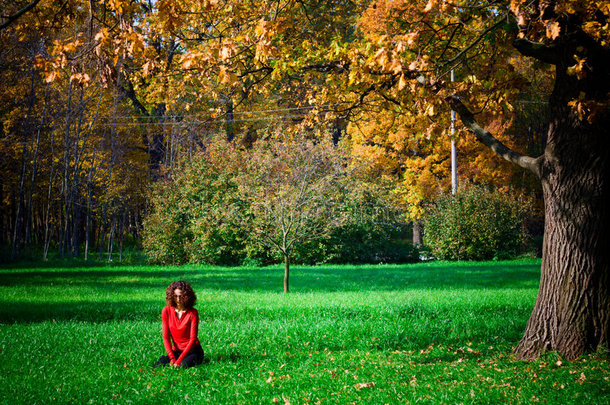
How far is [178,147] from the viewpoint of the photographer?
2820 cm

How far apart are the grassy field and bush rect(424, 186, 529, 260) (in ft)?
28.5

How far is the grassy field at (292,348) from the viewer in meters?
5.27

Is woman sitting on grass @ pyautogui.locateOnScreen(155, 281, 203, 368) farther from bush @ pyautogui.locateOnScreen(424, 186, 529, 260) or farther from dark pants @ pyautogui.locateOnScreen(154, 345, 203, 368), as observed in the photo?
bush @ pyautogui.locateOnScreen(424, 186, 529, 260)

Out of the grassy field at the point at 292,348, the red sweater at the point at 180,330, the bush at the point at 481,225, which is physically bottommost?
the grassy field at the point at 292,348

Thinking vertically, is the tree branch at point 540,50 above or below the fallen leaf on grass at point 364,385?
above

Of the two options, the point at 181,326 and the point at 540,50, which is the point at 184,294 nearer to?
the point at 181,326

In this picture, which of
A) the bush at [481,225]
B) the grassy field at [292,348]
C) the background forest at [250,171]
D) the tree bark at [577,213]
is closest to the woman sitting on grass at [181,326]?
the grassy field at [292,348]

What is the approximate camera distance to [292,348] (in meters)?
7.49

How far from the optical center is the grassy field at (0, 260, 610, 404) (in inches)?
208

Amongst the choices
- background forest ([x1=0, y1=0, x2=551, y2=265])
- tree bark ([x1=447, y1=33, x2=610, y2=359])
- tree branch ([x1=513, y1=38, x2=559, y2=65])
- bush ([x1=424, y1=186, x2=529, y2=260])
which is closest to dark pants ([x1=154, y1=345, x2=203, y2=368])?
tree bark ([x1=447, y1=33, x2=610, y2=359])

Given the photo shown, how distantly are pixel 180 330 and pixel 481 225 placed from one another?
18942mm

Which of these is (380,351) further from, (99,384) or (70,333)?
(70,333)

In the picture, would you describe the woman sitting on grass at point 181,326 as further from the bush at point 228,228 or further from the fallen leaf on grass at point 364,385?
the bush at point 228,228

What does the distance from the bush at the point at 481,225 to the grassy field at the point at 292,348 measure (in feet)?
28.5
